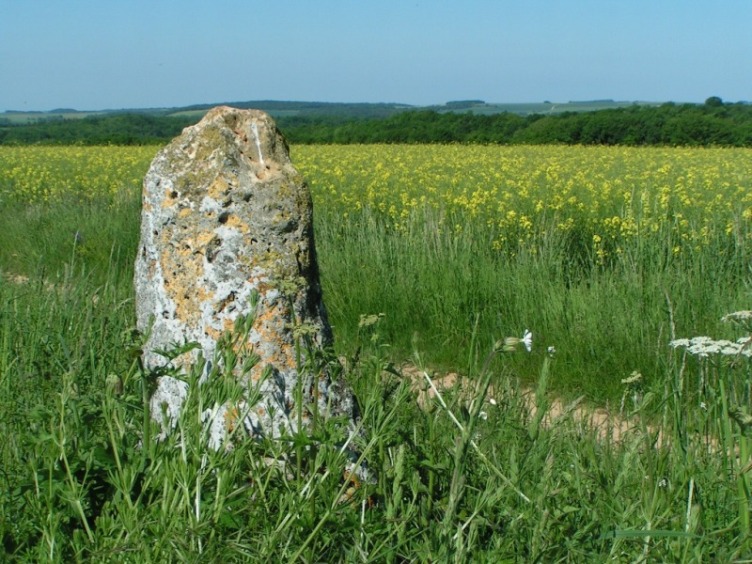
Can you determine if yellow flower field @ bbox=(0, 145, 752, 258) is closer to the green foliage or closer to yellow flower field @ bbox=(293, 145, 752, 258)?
yellow flower field @ bbox=(293, 145, 752, 258)

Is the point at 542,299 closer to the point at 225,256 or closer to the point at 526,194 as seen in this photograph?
the point at 225,256

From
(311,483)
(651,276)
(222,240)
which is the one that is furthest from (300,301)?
(651,276)

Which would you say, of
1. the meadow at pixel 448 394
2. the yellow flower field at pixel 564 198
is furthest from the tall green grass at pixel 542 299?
the yellow flower field at pixel 564 198

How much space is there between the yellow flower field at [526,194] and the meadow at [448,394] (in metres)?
0.08

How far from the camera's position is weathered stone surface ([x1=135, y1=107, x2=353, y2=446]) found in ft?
9.18

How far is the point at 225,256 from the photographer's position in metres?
2.83

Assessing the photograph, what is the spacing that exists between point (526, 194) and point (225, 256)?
30.9 feet

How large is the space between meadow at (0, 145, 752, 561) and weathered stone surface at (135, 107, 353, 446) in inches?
9.6

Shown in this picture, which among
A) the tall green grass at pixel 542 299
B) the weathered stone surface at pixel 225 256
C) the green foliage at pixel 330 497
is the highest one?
the weathered stone surface at pixel 225 256

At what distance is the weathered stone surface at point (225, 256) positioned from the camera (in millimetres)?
2797

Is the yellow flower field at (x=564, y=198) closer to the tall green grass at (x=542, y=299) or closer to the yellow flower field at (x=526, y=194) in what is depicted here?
the yellow flower field at (x=526, y=194)

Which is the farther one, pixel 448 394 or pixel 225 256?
pixel 225 256

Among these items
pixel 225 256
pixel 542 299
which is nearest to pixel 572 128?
pixel 542 299

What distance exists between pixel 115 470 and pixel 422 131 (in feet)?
127
